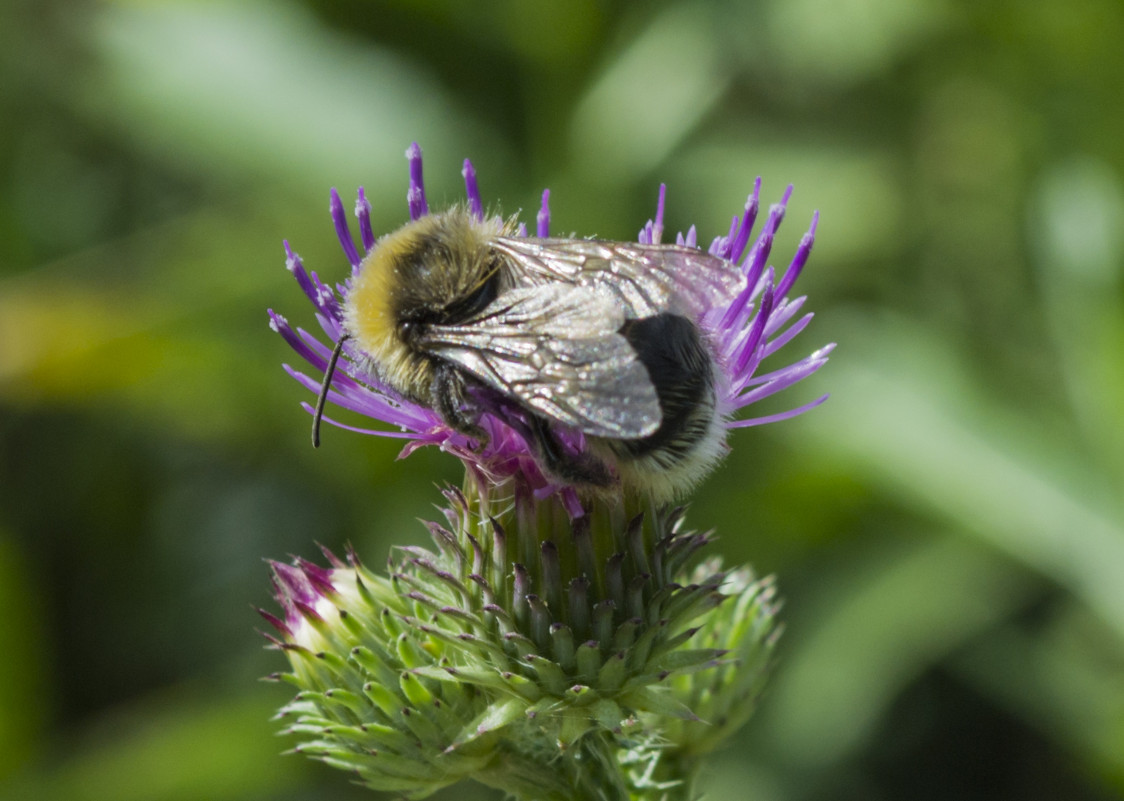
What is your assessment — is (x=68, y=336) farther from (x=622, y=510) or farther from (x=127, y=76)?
(x=622, y=510)

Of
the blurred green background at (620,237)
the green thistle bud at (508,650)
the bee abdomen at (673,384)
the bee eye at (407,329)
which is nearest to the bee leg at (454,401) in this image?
the bee eye at (407,329)

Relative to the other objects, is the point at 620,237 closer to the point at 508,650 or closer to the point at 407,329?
the point at 407,329

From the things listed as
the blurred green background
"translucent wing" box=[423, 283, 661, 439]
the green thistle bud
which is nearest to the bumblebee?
"translucent wing" box=[423, 283, 661, 439]

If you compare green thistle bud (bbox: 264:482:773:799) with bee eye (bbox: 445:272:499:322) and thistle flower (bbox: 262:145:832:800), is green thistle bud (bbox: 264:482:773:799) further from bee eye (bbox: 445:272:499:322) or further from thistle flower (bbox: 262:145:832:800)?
bee eye (bbox: 445:272:499:322)

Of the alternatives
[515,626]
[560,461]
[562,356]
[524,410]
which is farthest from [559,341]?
[515,626]

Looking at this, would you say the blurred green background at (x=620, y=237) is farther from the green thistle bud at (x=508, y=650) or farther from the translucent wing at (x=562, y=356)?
the translucent wing at (x=562, y=356)

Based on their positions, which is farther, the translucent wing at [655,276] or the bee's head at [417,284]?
the bee's head at [417,284]
